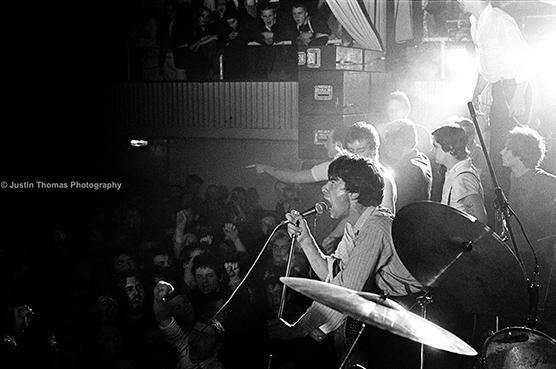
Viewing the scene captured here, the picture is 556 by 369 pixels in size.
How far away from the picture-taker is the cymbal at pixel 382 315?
2.75 metres

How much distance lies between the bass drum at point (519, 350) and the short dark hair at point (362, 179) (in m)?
1.06

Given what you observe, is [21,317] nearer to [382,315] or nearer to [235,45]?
[382,315]

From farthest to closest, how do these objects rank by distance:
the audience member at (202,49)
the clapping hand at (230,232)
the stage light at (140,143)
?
the stage light at (140,143), the audience member at (202,49), the clapping hand at (230,232)

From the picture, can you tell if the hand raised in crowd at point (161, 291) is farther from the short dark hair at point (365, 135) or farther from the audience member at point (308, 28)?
the audience member at point (308, 28)

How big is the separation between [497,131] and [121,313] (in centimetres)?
442

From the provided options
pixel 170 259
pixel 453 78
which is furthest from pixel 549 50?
pixel 170 259

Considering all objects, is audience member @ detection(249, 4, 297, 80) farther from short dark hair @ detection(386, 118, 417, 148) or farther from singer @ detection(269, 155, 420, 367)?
singer @ detection(269, 155, 420, 367)

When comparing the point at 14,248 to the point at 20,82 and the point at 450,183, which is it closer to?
the point at 450,183

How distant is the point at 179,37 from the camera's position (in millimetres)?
10164

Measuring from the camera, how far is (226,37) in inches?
392

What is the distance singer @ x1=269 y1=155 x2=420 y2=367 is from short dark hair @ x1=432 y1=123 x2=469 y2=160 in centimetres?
151

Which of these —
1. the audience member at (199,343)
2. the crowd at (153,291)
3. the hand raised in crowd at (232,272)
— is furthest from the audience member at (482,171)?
the audience member at (199,343)

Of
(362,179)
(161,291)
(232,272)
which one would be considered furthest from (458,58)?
(362,179)

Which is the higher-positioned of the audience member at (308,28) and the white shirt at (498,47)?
the audience member at (308,28)
